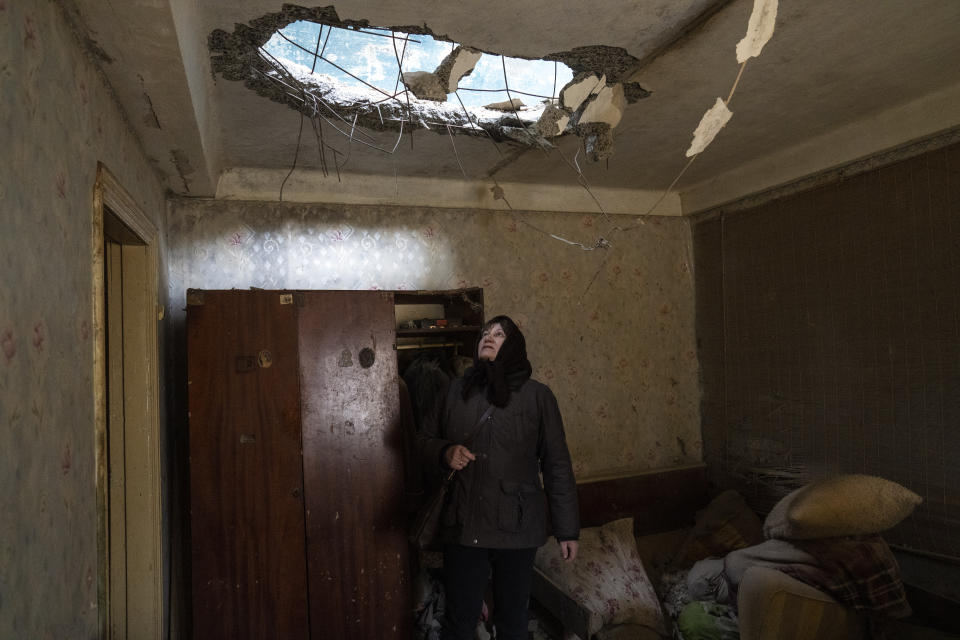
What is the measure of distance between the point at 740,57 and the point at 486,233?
83.1 inches

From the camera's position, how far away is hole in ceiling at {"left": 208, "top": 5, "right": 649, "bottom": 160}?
6.41 ft

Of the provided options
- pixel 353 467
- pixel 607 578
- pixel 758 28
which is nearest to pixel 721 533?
pixel 607 578

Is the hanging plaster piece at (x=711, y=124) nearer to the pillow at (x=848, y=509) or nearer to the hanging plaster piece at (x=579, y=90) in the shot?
the hanging plaster piece at (x=579, y=90)

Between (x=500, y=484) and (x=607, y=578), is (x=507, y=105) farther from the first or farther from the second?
(x=607, y=578)

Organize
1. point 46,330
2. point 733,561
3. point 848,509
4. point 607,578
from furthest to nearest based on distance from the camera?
point 607,578, point 733,561, point 848,509, point 46,330

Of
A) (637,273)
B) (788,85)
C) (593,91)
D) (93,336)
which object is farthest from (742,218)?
(93,336)

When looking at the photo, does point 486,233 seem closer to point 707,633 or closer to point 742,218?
point 742,218

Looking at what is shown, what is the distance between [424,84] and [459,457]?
4.75ft

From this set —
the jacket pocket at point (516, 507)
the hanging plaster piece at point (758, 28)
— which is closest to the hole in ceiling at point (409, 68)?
the hanging plaster piece at point (758, 28)

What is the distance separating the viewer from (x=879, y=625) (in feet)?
7.07

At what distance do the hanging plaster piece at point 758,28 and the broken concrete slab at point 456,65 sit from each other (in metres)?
0.88

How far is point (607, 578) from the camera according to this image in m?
3.02

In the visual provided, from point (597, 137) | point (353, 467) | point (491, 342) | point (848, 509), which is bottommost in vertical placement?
A: point (848, 509)

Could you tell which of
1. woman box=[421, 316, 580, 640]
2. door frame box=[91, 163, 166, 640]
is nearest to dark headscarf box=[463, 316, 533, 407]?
woman box=[421, 316, 580, 640]
